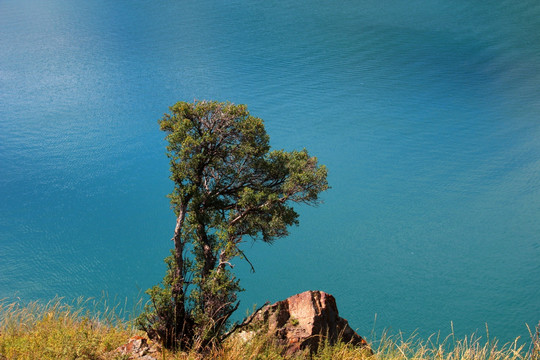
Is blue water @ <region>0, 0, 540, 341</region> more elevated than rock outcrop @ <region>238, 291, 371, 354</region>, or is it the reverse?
blue water @ <region>0, 0, 540, 341</region>

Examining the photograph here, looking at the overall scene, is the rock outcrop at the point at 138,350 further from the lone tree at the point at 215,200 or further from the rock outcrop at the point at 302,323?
the rock outcrop at the point at 302,323

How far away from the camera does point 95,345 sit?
130 inches

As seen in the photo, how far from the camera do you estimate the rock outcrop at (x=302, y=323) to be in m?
3.66

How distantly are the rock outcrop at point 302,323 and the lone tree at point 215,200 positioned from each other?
31 cm

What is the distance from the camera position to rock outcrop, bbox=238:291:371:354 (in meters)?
3.66

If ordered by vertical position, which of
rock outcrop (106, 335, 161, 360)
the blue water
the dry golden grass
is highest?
the blue water

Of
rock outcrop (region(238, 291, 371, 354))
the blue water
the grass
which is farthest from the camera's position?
the blue water

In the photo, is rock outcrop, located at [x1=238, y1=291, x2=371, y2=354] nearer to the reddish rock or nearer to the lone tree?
the lone tree

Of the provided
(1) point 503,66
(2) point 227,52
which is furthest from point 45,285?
(1) point 503,66

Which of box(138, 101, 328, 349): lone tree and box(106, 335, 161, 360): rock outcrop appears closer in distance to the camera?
box(106, 335, 161, 360): rock outcrop

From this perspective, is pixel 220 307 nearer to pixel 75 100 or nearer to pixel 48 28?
pixel 75 100

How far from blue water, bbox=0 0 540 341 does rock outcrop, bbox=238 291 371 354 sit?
225cm

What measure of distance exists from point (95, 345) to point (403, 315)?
4077 mm

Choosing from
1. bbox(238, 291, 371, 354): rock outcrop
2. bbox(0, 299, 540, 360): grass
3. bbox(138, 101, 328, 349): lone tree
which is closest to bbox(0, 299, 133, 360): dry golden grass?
bbox(0, 299, 540, 360): grass
